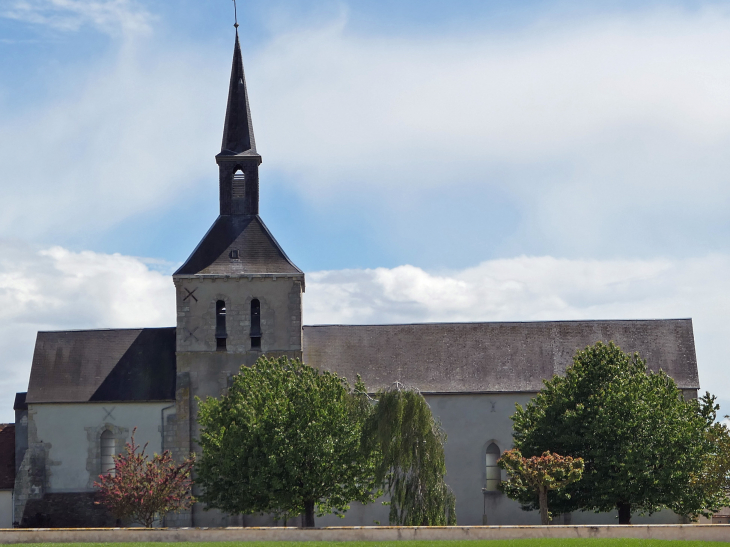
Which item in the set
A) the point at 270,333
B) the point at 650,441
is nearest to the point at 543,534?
the point at 650,441

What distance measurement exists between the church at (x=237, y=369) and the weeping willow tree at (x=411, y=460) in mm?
8340

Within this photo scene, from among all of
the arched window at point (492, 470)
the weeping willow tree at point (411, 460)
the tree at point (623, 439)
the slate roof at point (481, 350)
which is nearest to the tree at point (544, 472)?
the tree at point (623, 439)

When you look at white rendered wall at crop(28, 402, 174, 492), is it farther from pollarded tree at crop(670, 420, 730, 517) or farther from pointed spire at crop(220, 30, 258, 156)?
pollarded tree at crop(670, 420, 730, 517)

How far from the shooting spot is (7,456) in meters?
42.2

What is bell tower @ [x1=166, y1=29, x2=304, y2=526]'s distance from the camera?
41.1 metres

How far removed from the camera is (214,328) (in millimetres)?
41625

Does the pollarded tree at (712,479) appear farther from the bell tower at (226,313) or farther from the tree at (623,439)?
the bell tower at (226,313)

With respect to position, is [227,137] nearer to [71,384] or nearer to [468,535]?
[71,384]

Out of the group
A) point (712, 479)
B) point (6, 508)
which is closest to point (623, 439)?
point (712, 479)

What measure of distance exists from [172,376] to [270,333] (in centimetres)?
448

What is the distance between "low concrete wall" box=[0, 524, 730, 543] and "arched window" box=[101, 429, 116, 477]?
425 inches

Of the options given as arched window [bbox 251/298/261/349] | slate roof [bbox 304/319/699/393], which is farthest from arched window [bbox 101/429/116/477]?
slate roof [bbox 304/319/699/393]

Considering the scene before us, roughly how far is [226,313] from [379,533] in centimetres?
1489

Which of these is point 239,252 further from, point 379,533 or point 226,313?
point 379,533
